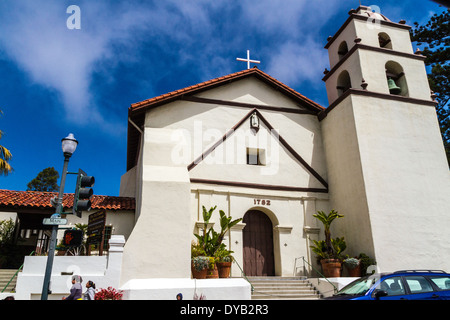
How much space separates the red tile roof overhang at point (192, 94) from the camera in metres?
15.6

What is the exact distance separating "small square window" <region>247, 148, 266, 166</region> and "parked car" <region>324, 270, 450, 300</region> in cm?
944

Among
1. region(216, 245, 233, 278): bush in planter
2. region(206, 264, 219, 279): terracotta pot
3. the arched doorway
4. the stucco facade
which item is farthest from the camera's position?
the arched doorway

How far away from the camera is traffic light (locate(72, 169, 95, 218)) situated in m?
7.31

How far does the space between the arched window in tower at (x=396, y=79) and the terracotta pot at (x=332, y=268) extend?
912 cm

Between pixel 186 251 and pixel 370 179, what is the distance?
836 centimetres

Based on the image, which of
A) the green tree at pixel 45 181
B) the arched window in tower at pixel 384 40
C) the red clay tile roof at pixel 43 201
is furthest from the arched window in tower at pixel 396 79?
the green tree at pixel 45 181

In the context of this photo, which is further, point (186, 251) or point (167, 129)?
point (167, 129)

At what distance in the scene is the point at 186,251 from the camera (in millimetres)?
12461

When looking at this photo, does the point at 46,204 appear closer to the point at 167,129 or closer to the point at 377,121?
the point at 167,129

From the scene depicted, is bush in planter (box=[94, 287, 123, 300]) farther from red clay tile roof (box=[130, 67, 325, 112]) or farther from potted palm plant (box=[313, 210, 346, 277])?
potted palm plant (box=[313, 210, 346, 277])

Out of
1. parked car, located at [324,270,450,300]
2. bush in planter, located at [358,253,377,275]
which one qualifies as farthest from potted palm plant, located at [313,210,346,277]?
parked car, located at [324,270,450,300]

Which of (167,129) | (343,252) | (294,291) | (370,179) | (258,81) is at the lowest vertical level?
(294,291)
